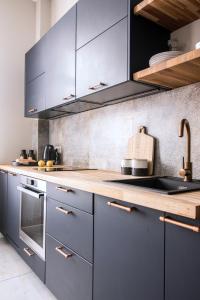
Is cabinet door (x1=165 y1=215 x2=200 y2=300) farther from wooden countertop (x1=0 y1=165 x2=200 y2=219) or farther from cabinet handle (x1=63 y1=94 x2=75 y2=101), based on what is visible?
cabinet handle (x1=63 y1=94 x2=75 y2=101)

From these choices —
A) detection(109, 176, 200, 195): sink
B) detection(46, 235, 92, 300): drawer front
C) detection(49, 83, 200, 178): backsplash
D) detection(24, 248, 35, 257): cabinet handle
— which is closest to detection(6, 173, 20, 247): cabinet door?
detection(24, 248, 35, 257): cabinet handle

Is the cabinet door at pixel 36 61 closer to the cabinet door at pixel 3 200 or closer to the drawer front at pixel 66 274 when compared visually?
the cabinet door at pixel 3 200

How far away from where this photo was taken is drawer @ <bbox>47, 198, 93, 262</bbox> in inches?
51.4

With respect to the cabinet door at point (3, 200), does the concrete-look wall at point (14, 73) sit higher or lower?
higher

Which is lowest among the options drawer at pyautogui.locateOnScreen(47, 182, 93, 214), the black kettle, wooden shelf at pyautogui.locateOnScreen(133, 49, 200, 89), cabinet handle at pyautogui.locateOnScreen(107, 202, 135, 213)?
drawer at pyautogui.locateOnScreen(47, 182, 93, 214)

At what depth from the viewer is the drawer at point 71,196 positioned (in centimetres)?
131

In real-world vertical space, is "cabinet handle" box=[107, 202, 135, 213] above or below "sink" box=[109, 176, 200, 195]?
below

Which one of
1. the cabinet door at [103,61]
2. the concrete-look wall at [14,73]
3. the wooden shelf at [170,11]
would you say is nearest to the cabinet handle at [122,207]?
the cabinet door at [103,61]

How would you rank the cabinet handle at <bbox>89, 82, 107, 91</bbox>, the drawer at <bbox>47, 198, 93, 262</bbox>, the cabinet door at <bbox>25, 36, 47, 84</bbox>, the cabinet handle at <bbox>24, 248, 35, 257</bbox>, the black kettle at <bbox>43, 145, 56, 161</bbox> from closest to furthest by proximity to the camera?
the drawer at <bbox>47, 198, 93, 262</bbox> → the cabinet handle at <bbox>89, 82, 107, 91</bbox> → the cabinet handle at <bbox>24, 248, 35, 257</bbox> → the cabinet door at <bbox>25, 36, 47, 84</bbox> → the black kettle at <bbox>43, 145, 56, 161</bbox>

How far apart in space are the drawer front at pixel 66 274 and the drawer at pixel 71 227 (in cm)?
5

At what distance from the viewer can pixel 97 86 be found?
1.70m

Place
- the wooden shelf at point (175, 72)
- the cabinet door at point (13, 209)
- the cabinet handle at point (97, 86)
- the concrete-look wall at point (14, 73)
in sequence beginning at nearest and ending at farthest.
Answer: the wooden shelf at point (175, 72) → the cabinet handle at point (97, 86) → the cabinet door at point (13, 209) → the concrete-look wall at point (14, 73)

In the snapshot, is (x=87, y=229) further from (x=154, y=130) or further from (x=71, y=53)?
A: (x=71, y=53)

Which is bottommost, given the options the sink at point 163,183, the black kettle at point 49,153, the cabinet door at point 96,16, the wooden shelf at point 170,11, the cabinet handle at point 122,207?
the cabinet handle at point 122,207
